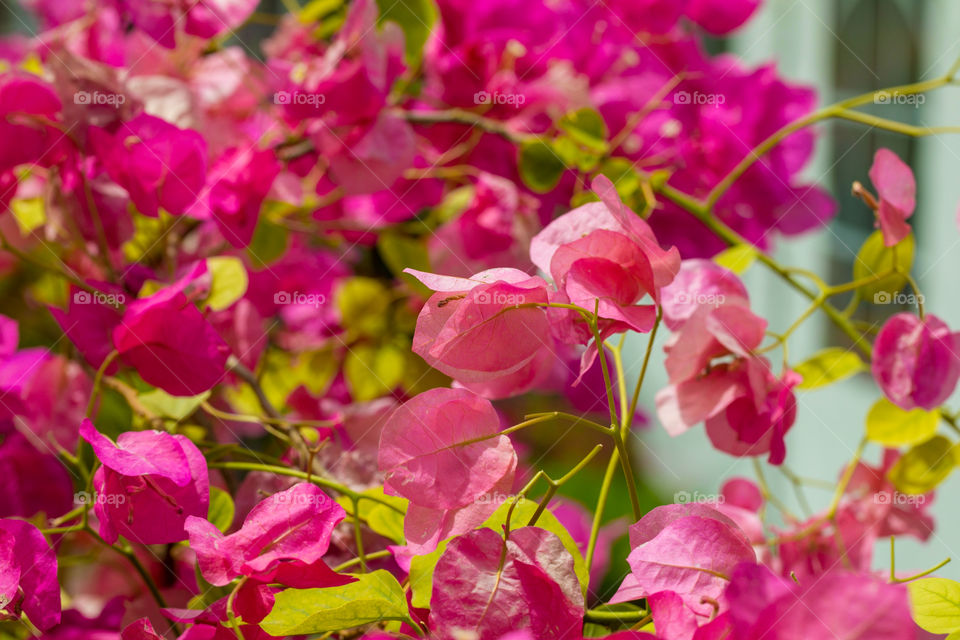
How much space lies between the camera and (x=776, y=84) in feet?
1.73

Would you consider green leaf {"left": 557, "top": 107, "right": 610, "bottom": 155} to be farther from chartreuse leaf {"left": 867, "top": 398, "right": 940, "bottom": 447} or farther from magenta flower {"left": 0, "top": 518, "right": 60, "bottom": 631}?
magenta flower {"left": 0, "top": 518, "right": 60, "bottom": 631}

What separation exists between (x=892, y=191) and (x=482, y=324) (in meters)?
0.19

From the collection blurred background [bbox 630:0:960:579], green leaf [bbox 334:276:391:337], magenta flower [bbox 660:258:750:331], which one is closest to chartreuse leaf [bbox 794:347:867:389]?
magenta flower [bbox 660:258:750:331]

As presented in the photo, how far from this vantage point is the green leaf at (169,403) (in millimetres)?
364

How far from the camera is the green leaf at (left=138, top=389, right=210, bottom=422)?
0.36 m

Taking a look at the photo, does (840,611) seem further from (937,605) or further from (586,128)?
(586,128)

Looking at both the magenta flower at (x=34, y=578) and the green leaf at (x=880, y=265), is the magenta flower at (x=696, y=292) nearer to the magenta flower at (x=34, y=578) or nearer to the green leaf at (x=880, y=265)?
the green leaf at (x=880, y=265)

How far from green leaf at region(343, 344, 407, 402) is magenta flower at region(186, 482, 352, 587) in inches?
12.2

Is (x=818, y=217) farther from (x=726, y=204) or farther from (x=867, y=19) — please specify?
(x=867, y=19)

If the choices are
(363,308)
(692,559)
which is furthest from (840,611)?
(363,308)

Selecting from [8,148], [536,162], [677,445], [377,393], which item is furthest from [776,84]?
[677,445]

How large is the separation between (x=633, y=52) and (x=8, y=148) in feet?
1.22

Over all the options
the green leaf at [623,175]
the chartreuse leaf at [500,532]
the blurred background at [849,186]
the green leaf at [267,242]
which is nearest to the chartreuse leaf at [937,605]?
the chartreuse leaf at [500,532]

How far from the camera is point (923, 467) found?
42 cm
